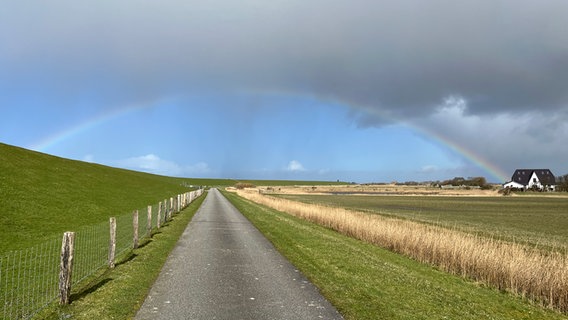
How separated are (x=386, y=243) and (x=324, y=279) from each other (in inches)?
483

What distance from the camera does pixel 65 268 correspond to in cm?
948

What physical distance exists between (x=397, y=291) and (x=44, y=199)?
39.7 m

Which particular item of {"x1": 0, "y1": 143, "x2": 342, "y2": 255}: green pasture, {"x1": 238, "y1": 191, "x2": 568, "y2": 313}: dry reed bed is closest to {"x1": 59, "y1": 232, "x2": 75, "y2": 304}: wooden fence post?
{"x1": 238, "y1": 191, "x2": 568, "y2": 313}: dry reed bed

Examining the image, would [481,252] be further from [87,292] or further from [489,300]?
[87,292]

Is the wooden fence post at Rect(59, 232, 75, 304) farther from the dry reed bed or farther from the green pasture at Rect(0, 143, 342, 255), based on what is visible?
the green pasture at Rect(0, 143, 342, 255)

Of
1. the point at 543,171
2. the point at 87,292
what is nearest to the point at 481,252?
Answer: the point at 87,292

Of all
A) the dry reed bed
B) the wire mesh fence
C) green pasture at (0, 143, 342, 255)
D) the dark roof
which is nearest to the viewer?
the wire mesh fence

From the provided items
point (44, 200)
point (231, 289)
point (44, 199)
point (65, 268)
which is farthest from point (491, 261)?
point (44, 199)

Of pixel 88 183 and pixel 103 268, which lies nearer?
pixel 103 268

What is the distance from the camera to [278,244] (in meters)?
A: 19.8

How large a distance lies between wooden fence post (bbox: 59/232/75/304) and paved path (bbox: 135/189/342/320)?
198 centimetres

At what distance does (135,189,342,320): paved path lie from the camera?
8.55 metres

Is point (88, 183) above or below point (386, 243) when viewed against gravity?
above

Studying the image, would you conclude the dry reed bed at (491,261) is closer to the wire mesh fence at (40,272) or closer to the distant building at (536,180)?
the wire mesh fence at (40,272)
